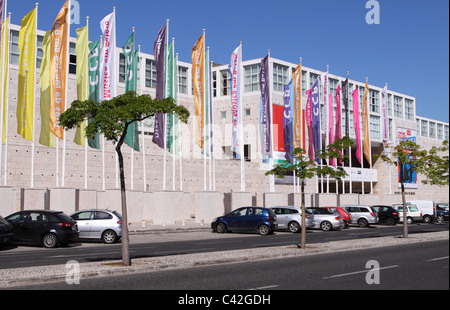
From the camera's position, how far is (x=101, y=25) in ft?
105

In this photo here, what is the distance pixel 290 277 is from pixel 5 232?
12636mm

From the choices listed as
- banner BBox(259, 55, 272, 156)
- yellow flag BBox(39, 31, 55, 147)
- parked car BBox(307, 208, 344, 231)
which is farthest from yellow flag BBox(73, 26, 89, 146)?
parked car BBox(307, 208, 344, 231)

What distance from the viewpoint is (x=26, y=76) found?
28.2 metres

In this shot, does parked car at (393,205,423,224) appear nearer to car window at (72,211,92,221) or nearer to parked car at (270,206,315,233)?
parked car at (270,206,315,233)

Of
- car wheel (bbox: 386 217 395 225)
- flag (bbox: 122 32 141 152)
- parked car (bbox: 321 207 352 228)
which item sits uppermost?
flag (bbox: 122 32 141 152)

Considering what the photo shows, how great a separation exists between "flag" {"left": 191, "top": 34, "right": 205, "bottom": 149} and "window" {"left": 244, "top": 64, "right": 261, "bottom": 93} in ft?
83.4

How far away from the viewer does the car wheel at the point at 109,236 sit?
23.9m

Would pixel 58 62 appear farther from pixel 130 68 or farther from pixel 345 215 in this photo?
pixel 345 215

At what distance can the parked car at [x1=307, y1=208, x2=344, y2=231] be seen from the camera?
112ft

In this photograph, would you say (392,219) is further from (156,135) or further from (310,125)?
(156,135)

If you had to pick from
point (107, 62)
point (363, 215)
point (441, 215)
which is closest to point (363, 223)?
point (363, 215)
